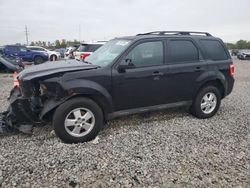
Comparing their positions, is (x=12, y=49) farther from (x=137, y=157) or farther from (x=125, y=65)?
(x=137, y=157)

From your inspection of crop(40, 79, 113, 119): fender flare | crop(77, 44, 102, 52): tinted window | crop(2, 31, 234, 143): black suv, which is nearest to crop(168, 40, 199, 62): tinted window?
crop(2, 31, 234, 143): black suv

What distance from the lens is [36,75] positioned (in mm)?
3512

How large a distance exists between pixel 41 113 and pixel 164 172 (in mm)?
2087

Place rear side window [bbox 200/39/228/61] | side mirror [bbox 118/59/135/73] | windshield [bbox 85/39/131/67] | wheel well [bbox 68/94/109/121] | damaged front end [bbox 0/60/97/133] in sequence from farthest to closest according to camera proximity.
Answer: rear side window [bbox 200/39/228/61] → windshield [bbox 85/39/131/67] → side mirror [bbox 118/59/135/73] → wheel well [bbox 68/94/109/121] → damaged front end [bbox 0/60/97/133]

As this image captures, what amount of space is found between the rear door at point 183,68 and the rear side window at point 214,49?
0.27m

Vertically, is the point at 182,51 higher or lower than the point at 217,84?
higher

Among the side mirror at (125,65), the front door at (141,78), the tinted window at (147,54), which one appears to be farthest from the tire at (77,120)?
the tinted window at (147,54)

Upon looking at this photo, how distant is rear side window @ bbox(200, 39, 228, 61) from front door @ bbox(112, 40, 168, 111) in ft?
3.80

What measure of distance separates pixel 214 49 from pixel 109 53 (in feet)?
7.79

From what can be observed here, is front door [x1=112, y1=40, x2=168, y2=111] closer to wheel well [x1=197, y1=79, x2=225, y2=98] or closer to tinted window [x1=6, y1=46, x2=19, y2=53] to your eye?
wheel well [x1=197, y1=79, x2=225, y2=98]

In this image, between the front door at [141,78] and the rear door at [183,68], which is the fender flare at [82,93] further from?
the rear door at [183,68]

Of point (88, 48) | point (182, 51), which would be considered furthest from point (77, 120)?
point (88, 48)

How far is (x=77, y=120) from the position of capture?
3.61 metres

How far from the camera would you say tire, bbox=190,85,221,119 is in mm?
4773
